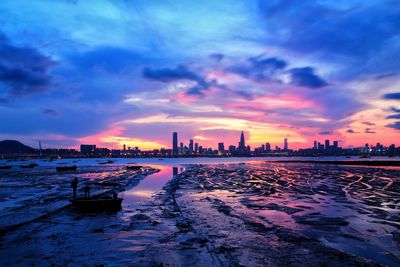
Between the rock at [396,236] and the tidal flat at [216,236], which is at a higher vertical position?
the rock at [396,236]

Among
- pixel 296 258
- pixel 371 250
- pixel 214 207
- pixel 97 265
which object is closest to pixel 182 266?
pixel 97 265

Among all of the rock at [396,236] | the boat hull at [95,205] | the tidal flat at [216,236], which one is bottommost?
the tidal flat at [216,236]

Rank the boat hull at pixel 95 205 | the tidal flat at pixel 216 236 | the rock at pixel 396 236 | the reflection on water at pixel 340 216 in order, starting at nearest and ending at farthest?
the tidal flat at pixel 216 236 → the reflection on water at pixel 340 216 → the rock at pixel 396 236 → the boat hull at pixel 95 205

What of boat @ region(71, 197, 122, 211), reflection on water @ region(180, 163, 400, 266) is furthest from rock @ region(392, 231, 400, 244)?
boat @ region(71, 197, 122, 211)

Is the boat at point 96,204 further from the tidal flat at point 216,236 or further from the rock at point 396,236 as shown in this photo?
the rock at point 396,236

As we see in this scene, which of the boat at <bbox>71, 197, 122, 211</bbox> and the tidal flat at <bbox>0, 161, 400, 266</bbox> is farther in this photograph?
the boat at <bbox>71, 197, 122, 211</bbox>

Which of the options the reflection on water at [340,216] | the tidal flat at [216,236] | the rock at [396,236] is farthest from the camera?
the rock at [396,236]

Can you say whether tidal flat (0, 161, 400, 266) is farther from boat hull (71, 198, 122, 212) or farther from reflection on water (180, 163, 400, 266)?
boat hull (71, 198, 122, 212)

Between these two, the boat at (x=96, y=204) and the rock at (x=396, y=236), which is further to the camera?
the boat at (x=96, y=204)

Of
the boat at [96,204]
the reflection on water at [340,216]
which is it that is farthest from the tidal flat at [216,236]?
the boat at [96,204]

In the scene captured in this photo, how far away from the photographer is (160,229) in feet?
69.6

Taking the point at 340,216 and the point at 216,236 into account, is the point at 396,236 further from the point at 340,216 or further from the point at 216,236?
the point at 216,236

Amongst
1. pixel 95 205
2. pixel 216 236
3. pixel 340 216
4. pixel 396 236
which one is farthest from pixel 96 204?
pixel 396 236

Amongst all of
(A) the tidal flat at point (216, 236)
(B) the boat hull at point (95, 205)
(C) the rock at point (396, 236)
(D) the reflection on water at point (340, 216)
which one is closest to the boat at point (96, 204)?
(B) the boat hull at point (95, 205)
